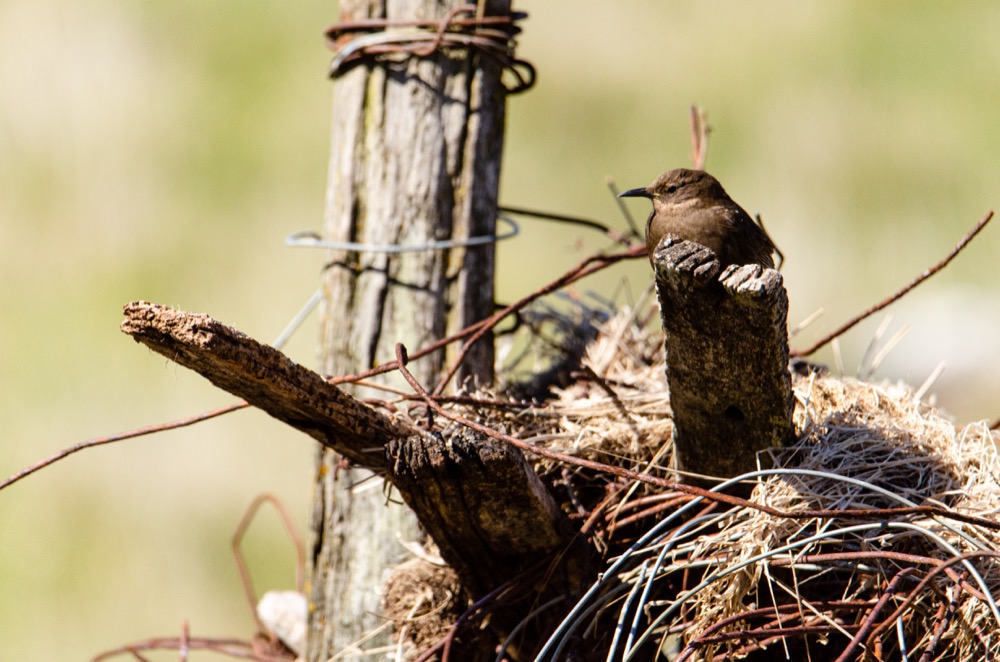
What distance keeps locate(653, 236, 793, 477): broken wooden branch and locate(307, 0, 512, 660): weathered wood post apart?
0.96 m

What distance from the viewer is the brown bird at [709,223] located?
3.06 meters

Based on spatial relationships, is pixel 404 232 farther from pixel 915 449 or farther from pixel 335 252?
pixel 915 449

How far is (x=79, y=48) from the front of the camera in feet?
26.8

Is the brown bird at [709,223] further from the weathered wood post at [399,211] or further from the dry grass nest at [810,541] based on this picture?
the weathered wood post at [399,211]

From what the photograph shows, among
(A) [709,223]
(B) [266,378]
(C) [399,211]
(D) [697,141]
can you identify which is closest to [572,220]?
(D) [697,141]

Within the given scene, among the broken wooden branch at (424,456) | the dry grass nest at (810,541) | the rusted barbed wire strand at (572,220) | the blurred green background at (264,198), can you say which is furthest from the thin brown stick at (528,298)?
the blurred green background at (264,198)

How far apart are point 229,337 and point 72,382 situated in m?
4.68

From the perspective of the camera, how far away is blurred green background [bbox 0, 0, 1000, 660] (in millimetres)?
6137

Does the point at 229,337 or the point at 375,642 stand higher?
the point at 229,337

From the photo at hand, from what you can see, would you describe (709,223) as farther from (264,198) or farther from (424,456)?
(264,198)

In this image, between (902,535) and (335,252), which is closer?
(902,535)

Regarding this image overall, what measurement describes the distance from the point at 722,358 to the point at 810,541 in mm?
427

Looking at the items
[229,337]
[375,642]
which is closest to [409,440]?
[229,337]

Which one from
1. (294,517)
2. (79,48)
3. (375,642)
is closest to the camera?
(375,642)
